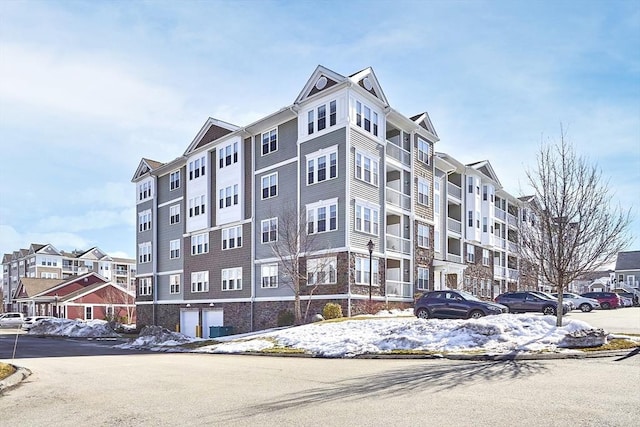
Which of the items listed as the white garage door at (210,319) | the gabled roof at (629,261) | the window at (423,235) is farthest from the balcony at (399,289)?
the gabled roof at (629,261)

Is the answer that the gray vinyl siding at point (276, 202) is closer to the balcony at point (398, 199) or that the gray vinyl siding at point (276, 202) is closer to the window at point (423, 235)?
the balcony at point (398, 199)

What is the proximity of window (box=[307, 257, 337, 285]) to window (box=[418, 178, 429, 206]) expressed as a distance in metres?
9.46

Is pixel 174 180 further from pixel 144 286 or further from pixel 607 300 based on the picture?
pixel 607 300

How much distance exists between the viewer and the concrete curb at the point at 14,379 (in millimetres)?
12664

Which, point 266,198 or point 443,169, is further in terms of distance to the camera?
point 443,169

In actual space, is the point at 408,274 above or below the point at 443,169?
below

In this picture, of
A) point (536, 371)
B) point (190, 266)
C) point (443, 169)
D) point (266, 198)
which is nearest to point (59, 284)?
point (190, 266)

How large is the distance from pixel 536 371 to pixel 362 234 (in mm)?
19793

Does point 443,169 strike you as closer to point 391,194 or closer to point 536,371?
point 391,194

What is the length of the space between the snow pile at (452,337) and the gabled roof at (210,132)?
2276cm

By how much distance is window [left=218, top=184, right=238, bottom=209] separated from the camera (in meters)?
40.4

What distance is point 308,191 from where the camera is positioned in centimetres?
→ 3409

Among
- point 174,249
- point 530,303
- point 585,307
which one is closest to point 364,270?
point 530,303

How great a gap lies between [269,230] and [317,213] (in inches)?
190
